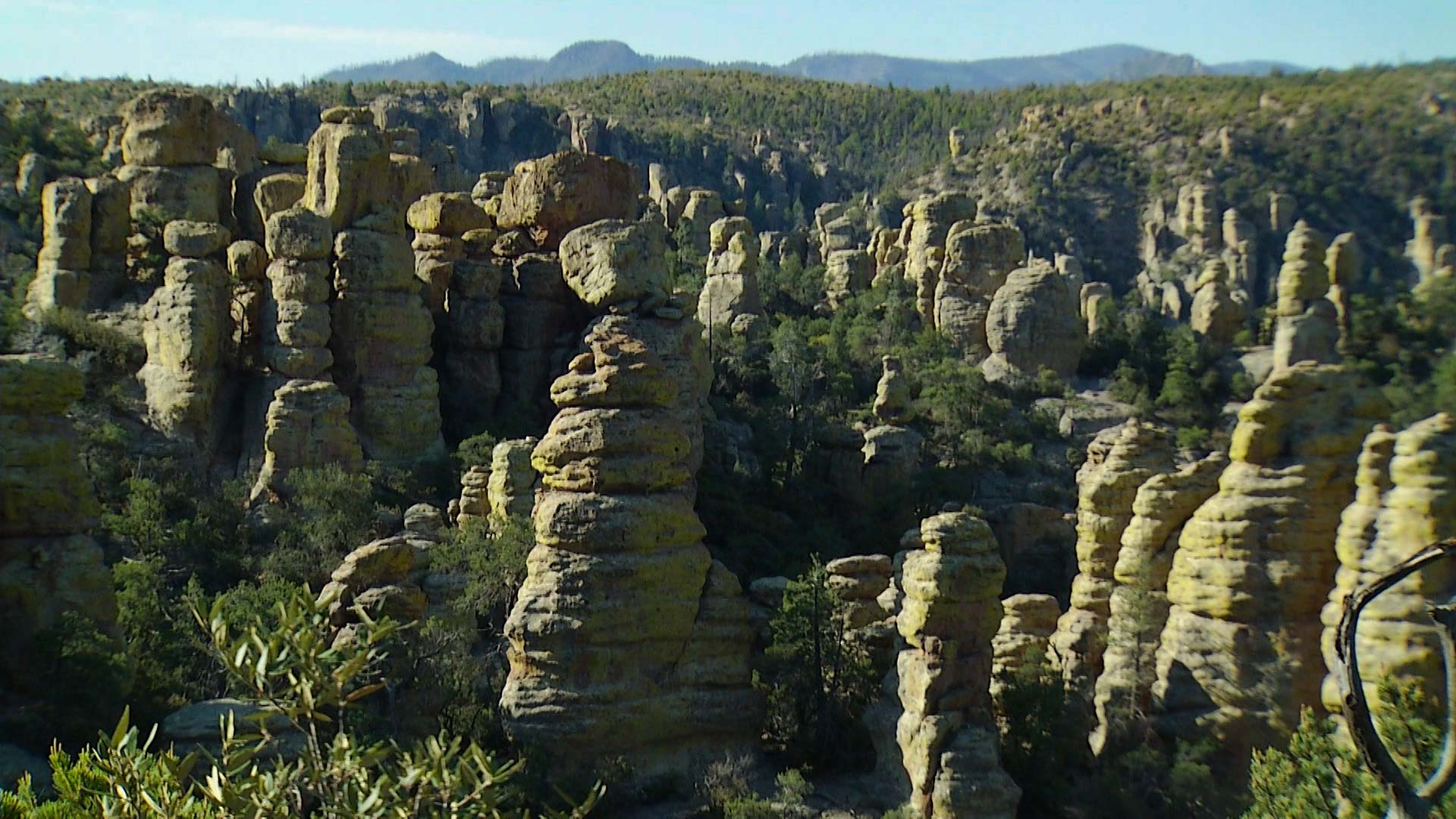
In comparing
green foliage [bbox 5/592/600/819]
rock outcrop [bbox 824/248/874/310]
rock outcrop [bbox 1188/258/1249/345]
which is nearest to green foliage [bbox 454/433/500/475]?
green foliage [bbox 5/592/600/819]

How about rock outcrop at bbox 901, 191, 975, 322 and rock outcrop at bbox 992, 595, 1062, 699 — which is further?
rock outcrop at bbox 901, 191, 975, 322

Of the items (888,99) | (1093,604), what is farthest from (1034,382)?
(888,99)

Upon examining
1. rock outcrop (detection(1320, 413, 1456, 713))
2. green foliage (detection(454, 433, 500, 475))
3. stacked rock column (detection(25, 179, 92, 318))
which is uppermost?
stacked rock column (detection(25, 179, 92, 318))

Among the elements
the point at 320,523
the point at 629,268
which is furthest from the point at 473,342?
the point at 629,268

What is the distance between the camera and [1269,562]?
14875 mm

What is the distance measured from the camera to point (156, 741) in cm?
1558

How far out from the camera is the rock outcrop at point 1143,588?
17078 mm

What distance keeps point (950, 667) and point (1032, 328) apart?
73.5ft

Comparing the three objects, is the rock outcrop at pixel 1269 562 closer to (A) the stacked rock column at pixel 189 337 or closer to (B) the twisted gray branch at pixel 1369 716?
(B) the twisted gray branch at pixel 1369 716

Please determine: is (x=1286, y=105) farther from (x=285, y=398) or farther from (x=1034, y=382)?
(x=285, y=398)

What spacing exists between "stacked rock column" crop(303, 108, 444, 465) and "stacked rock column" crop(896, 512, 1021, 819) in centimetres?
1322

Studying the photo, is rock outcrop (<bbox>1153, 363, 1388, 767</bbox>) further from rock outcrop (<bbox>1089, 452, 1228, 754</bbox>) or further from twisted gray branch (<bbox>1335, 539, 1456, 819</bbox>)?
twisted gray branch (<bbox>1335, 539, 1456, 819</bbox>)

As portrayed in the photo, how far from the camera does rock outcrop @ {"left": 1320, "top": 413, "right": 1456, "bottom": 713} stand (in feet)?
39.3

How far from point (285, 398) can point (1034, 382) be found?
19.9m
